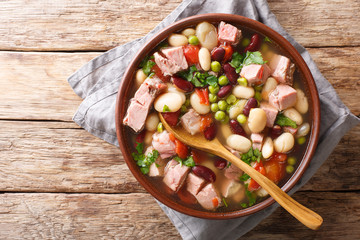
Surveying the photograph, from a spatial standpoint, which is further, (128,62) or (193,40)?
(128,62)

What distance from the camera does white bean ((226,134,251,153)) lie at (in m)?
1.67

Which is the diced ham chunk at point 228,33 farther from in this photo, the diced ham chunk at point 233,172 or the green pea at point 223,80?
the diced ham chunk at point 233,172

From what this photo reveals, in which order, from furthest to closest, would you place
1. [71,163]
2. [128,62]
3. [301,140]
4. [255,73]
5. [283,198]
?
[71,163] → [128,62] → [301,140] → [255,73] → [283,198]

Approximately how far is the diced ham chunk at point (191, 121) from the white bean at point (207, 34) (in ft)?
1.11

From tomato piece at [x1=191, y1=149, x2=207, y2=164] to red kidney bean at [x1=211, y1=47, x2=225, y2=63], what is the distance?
1.55ft

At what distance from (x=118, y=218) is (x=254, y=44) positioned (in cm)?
127

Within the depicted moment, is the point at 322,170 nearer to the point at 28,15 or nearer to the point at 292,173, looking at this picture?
the point at 292,173

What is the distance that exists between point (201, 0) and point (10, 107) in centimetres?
129

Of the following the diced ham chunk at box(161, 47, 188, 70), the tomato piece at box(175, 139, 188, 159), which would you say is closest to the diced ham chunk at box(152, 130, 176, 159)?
the tomato piece at box(175, 139, 188, 159)

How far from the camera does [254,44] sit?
167 centimetres

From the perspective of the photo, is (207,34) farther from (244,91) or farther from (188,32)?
(244,91)

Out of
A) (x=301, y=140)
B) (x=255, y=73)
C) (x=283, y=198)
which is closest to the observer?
(x=283, y=198)

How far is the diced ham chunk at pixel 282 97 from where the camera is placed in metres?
1.63

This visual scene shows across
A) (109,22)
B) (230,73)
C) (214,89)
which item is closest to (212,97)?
(214,89)
